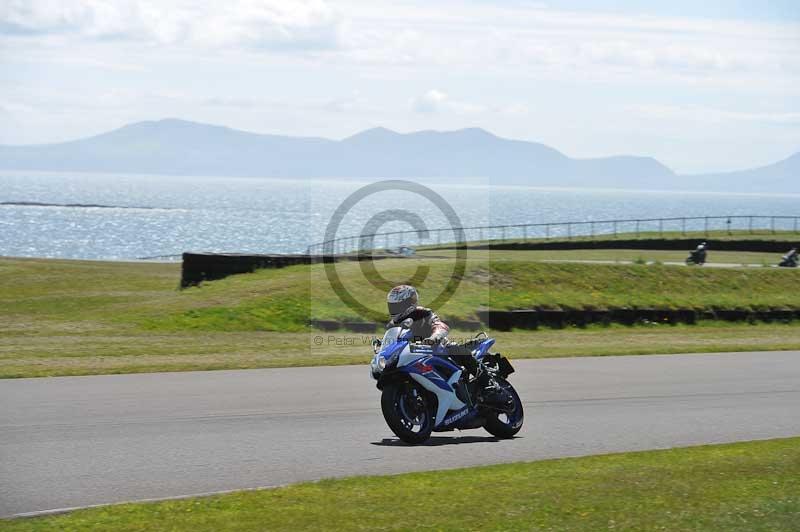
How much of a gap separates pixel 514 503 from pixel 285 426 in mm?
4281

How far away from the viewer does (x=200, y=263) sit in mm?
34250

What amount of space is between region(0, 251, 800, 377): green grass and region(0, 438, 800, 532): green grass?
9.08m

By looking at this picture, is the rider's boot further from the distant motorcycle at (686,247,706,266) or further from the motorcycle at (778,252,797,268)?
the motorcycle at (778,252,797,268)

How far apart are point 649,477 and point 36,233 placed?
15160 centimetres

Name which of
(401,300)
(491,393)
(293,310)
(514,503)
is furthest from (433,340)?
(293,310)

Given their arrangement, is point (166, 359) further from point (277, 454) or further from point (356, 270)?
point (356, 270)

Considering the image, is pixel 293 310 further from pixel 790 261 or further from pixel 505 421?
pixel 790 261

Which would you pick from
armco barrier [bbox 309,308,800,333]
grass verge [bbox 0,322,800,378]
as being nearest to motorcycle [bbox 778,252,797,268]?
armco barrier [bbox 309,308,800,333]

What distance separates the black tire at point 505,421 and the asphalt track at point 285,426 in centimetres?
18

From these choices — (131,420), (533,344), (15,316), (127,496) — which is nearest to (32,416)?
(131,420)

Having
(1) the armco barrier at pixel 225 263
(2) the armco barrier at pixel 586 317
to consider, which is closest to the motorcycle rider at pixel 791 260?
(2) the armco barrier at pixel 586 317

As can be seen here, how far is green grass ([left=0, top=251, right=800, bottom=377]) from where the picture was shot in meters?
21.1

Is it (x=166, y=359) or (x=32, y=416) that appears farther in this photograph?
(x=166, y=359)

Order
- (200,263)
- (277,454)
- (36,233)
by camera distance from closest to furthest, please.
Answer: (277,454) < (200,263) < (36,233)
